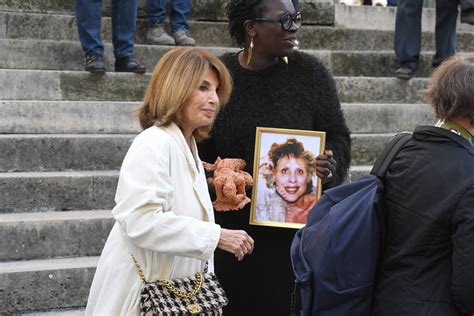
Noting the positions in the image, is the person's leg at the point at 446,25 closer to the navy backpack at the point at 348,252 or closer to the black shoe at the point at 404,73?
the black shoe at the point at 404,73

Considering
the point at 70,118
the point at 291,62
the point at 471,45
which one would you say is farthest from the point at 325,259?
the point at 471,45

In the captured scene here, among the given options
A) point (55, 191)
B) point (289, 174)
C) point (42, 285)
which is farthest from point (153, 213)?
point (55, 191)

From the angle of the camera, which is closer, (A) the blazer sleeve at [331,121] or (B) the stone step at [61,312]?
(A) the blazer sleeve at [331,121]

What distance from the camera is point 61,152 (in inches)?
204

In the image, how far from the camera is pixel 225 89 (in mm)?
2871

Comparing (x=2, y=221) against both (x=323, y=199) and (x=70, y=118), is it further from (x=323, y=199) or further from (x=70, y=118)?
(x=323, y=199)

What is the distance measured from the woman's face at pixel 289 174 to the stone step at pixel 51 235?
1.79 meters

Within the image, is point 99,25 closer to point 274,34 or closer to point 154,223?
point 274,34

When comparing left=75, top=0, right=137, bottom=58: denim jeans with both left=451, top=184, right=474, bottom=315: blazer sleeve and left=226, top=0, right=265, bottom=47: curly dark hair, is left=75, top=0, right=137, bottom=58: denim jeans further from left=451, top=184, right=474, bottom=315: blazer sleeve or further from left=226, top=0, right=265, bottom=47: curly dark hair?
left=451, top=184, right=474, bottom=315: blazer sleeve

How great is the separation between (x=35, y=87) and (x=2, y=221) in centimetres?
159

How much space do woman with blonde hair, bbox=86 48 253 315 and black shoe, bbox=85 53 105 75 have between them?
3276 millimetres

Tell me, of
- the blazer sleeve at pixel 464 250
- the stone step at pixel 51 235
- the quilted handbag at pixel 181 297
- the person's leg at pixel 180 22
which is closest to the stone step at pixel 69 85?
the person's leg at pixel 180 22

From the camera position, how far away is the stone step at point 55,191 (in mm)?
4816

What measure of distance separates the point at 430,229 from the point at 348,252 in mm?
269
